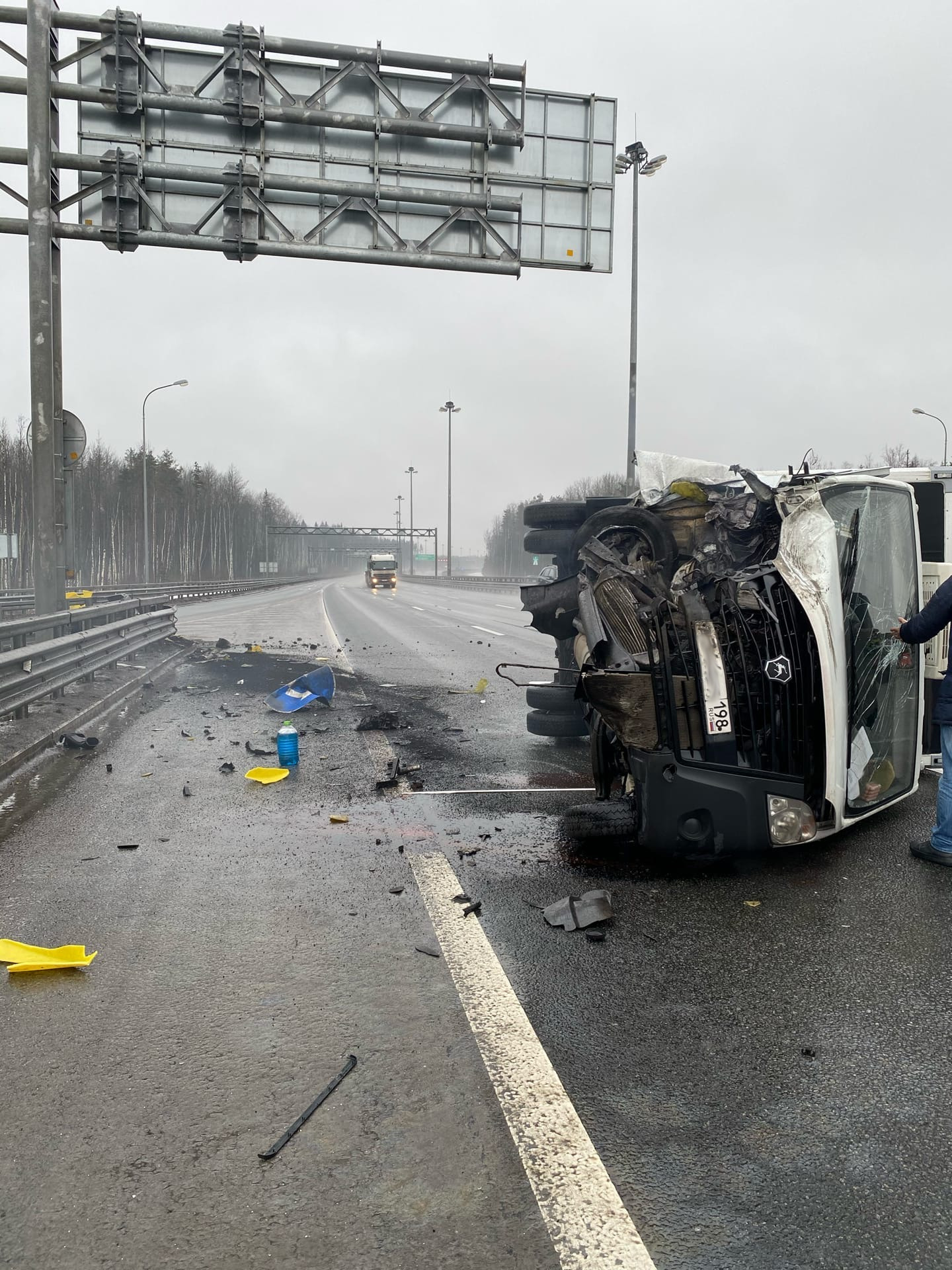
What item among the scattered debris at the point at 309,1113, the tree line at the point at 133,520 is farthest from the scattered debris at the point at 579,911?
the tree line at the point at 133,520

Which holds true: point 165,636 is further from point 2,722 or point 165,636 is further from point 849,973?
point 849,973

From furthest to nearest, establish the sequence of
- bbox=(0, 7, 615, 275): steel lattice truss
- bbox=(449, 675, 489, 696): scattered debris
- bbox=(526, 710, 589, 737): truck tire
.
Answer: bbox=(449, 675, 489, 696): scattered debris, bbox=(0, 7, 615, 275): steel lattice truss, bbox=(526, 710, 589, 737): truck tire

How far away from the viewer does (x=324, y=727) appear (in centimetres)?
929

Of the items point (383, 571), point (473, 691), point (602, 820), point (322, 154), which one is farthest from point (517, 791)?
point (383, 571)

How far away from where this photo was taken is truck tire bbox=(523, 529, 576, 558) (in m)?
7.71

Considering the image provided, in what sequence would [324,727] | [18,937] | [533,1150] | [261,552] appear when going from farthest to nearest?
1. [261,552]
2. [324,727]
3. [18,937]
4. [533,1150]

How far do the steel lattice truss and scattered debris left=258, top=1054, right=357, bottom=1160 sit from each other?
11.2 m

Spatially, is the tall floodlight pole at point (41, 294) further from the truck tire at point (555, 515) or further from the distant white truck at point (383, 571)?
the distant white truck at point (383, 571)

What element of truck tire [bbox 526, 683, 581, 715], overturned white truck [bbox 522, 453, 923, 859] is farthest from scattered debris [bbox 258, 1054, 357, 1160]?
truck tire [bbox 526, 683, 581, 715]

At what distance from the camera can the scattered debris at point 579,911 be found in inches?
155

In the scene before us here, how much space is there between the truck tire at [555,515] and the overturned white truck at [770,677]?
213 centimetres

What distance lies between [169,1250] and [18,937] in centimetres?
221

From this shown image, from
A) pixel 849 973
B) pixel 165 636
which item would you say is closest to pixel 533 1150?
pixel 849 973

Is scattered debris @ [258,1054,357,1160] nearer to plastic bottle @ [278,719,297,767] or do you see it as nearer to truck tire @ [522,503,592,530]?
plastic bottle @ [278,719,297,767]
